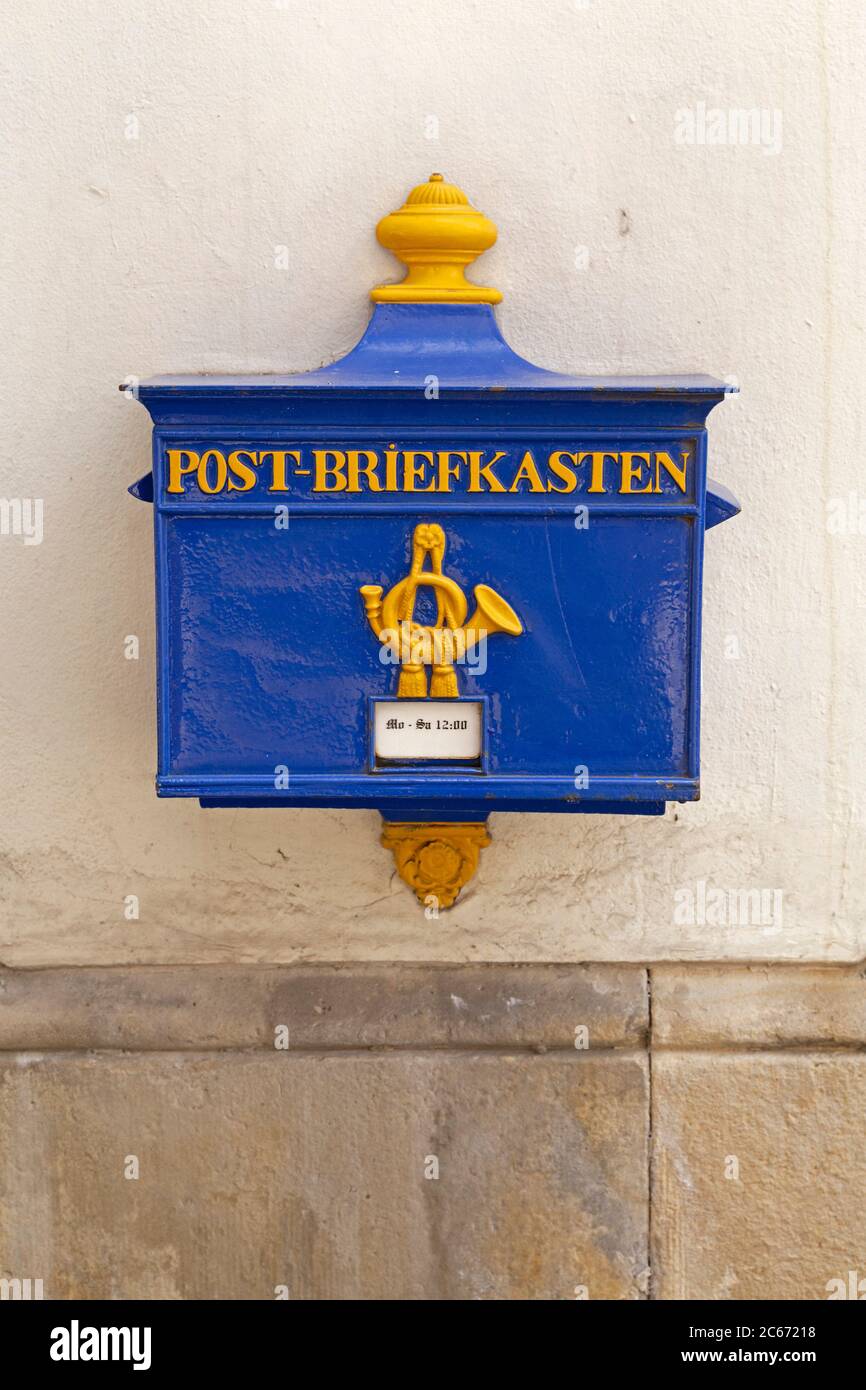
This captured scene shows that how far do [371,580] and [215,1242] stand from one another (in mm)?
1282

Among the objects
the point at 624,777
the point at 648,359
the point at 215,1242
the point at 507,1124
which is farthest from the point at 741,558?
the point at 215,1242

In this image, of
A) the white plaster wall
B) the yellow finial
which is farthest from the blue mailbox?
the white plaster wall

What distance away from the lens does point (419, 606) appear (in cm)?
197

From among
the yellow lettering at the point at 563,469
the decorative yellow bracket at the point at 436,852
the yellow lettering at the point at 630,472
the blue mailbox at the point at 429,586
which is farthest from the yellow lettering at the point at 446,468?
the decorative yellow bracket at the point at 436,852

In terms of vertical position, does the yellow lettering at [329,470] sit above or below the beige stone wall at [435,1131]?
above

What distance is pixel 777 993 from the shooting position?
243cm

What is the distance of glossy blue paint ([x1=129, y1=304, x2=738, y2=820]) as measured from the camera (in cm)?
194

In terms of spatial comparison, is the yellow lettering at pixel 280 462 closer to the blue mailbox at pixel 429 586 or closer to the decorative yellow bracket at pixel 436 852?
the blue mailbox at pixel 429 586

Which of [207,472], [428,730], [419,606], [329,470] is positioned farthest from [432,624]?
[207,472]

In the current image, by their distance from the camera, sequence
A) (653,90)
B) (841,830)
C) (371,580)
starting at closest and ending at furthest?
(371,580) → (653,90) → (841,830)

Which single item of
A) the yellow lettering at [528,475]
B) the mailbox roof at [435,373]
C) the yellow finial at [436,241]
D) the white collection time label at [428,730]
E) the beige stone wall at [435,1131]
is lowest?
the beige stone wall at [435,1131]

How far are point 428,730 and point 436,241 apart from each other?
806mm

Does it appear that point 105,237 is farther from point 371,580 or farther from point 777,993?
point 777,993

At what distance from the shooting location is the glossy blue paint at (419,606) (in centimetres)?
194
